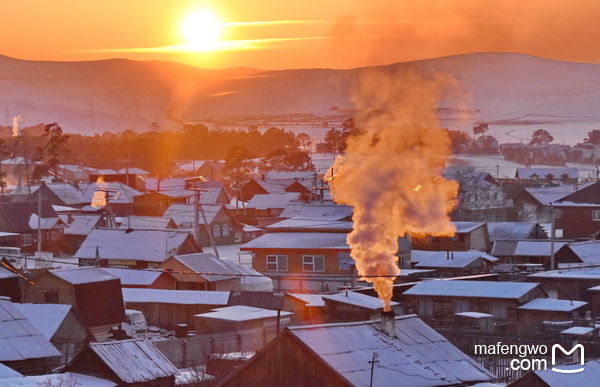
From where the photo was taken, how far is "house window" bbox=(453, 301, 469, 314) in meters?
33.0

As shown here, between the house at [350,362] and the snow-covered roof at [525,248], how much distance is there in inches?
889

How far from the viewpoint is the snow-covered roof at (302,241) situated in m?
43.2

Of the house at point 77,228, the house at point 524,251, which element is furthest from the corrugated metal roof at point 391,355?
the house at point 77,228

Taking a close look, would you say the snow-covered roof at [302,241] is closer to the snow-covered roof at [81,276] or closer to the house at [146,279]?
the house at [146,279]

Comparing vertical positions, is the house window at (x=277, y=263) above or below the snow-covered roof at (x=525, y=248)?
below

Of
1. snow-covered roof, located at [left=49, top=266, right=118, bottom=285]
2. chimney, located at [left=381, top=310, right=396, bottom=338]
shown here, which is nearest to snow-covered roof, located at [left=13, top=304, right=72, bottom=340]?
snow-covered roof, located at [left=49, top=266, right=118, bottom=285]

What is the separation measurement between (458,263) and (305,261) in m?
5.45

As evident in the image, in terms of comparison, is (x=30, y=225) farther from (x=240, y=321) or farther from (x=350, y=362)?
(x=350, y=362)

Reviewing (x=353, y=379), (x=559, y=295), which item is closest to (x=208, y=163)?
(x=559, y=295)

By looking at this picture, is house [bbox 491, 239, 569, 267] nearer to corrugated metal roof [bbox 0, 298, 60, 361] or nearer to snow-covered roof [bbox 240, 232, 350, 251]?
snow-covered roof [bbox 240, 232, 350, 251]

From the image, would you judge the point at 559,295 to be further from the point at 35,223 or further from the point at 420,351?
the point at 35,223

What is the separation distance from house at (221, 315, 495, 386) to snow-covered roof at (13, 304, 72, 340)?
315 inches

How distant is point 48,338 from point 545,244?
894 inches

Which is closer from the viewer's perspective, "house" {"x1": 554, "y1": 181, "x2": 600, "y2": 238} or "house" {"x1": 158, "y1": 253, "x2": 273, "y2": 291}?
"house" {"x1": 158, "y1": 253, "x2": 273, "y2": 291}
